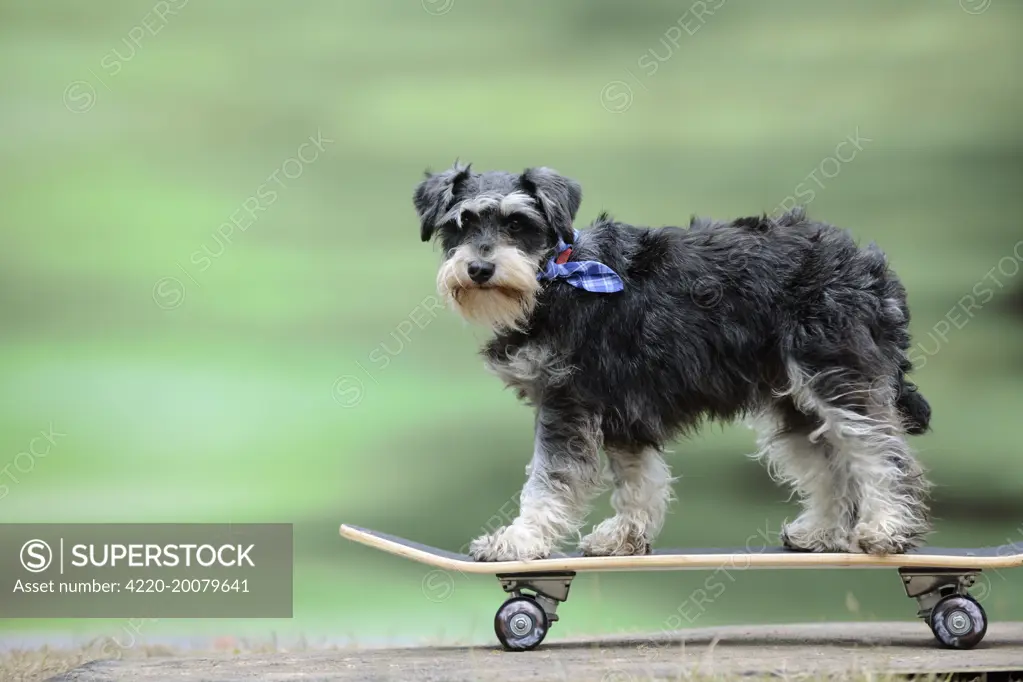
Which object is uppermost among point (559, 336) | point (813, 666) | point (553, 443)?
point (559, 336)

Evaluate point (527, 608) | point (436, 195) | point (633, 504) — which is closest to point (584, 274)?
point (436, 195)

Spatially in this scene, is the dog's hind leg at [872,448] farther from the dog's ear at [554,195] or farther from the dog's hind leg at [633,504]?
the dog's ear at [554,195]

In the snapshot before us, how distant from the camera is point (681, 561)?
15.8ft

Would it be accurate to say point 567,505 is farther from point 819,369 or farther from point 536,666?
point 819,369

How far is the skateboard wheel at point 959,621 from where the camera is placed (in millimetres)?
4902

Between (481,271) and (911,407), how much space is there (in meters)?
1.89

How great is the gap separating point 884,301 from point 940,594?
1152 millimetres

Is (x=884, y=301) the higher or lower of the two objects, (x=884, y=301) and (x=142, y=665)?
A: the higher

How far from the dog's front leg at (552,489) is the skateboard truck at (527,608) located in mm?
107

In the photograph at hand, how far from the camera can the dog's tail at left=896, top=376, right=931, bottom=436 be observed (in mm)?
5258

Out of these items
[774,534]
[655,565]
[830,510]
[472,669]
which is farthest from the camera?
[774,534]

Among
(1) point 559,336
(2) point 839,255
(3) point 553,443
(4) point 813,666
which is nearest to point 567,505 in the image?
(3) point 553,443

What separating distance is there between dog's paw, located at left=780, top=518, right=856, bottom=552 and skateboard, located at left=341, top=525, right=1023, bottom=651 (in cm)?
28

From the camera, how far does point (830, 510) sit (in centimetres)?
535
